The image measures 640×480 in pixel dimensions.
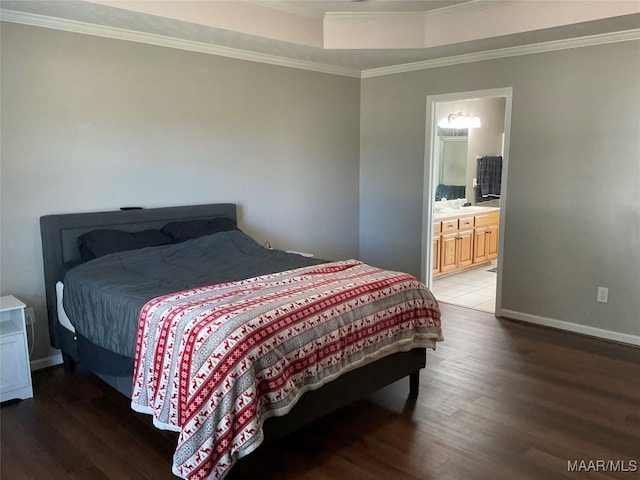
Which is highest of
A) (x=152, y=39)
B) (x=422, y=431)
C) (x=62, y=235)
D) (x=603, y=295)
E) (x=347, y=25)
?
(x=347, y=25)

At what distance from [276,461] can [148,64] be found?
3.05 metres

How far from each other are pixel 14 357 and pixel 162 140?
1.91 meters

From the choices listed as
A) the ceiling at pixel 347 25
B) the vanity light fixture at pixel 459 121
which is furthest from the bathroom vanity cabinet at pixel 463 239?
the ceiling at pixel 347 25

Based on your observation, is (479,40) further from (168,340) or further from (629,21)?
(168,340)

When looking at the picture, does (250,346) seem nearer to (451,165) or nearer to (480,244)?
(480,244)

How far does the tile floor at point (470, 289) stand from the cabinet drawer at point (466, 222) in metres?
0.65

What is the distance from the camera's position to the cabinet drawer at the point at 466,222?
20.1ft

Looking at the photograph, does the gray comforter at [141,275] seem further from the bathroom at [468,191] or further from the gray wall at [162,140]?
the bathroom at [468,191]

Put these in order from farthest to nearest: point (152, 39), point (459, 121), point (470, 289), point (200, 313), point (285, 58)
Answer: point (459, 121), point (470, 289), point (285, 58), point (152, 39), point (200, 313)

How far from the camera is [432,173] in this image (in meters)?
5.12

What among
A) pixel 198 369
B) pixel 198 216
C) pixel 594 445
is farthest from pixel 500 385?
pixel 198 216

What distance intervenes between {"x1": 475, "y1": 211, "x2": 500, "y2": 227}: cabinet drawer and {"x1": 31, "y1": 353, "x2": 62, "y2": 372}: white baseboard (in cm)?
495

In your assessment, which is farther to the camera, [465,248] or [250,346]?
[465,248]

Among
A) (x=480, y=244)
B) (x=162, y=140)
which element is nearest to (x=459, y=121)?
(x=480, y=244)
